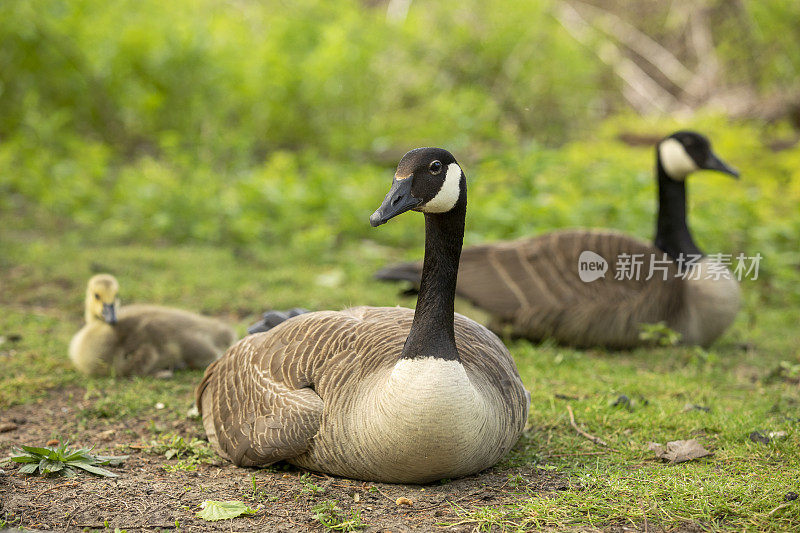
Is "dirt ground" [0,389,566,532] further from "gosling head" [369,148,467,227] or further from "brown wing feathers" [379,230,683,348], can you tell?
"brown wing feathers" [379,230,683,348]

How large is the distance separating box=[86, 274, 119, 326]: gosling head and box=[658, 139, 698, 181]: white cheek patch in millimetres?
4982

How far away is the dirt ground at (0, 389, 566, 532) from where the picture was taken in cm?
357

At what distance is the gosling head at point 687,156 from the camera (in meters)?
7.52

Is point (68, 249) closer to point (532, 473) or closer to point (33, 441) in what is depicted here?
point (33, 441)

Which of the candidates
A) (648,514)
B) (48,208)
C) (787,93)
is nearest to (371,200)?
(48,208)

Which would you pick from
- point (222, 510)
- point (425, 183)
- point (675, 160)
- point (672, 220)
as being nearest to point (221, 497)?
point (222, 510)

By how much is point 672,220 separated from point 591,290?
1.20 m

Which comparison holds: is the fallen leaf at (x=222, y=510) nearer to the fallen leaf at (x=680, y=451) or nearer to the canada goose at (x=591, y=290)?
the fallen leaf at (x=680, y=451)

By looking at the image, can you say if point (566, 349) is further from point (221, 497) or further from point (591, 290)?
point (221, 497)

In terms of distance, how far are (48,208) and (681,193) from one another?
8.02m

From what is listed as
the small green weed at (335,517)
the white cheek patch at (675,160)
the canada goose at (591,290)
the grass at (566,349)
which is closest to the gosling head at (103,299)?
the grass at (566,349)

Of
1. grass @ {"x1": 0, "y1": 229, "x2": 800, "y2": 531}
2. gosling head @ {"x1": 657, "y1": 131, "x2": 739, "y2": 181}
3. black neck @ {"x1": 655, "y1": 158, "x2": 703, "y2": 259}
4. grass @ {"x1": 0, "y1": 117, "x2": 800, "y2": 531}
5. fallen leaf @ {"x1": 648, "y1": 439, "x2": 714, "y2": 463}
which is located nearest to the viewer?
grass @ {"x1": 0, "y1": 229, "x2": 800, "y2": 531}

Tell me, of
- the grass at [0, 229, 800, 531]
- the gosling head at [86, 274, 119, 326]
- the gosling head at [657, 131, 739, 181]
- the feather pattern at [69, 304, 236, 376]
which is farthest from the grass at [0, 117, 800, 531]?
the gosling head at [657, 131, 739, 181]

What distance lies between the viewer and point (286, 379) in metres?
4.19
